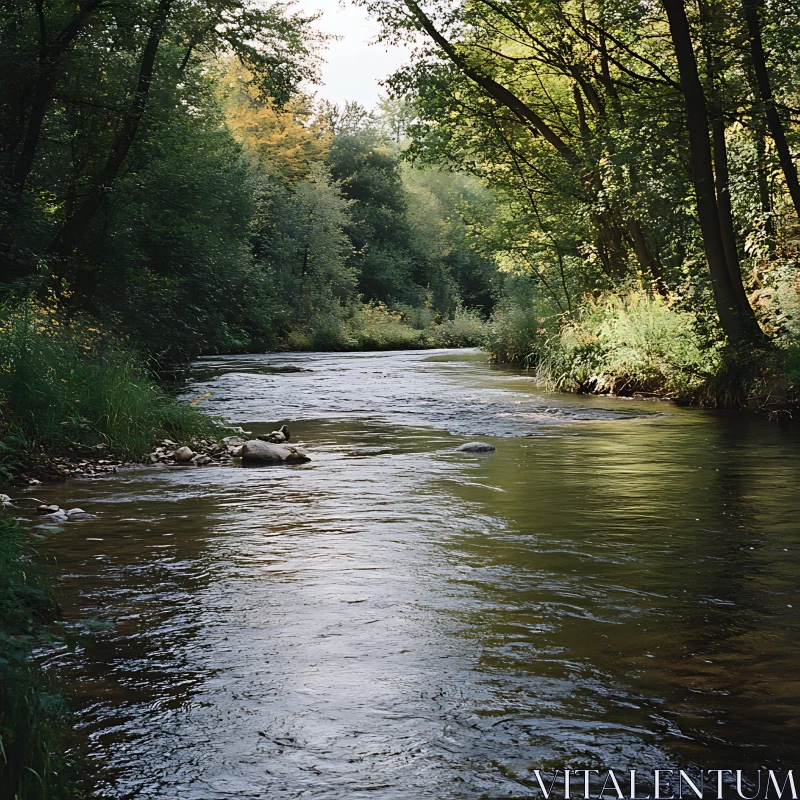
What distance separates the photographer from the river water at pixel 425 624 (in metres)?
3.45

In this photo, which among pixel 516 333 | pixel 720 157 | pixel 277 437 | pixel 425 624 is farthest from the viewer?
pixel 516 333

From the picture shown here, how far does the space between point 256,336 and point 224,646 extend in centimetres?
3493

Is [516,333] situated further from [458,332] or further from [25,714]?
[25,714]

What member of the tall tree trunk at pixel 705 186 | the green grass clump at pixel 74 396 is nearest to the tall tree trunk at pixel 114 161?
the green grass clump at pixel 74 396

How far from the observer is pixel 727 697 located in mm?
3926

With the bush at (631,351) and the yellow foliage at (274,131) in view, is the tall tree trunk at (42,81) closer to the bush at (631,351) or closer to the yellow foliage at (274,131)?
the bush at (631,351)

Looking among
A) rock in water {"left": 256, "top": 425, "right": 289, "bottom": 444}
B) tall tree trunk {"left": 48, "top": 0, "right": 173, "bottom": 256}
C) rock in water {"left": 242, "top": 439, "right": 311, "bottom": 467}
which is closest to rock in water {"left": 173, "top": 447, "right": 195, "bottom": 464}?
rock in water {"left": 242, "top": 439, "right": 311, "bottom": 467}

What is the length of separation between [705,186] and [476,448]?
801 centimetres

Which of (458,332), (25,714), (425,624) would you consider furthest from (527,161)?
(458,332)

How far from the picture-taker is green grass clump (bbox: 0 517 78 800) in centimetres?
291

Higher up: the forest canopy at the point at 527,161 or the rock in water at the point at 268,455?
the forest canopy at the point at 527,161

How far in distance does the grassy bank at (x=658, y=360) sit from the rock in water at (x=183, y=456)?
922cm

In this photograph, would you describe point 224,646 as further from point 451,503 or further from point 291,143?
point 291,143

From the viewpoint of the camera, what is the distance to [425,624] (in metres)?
5.00
